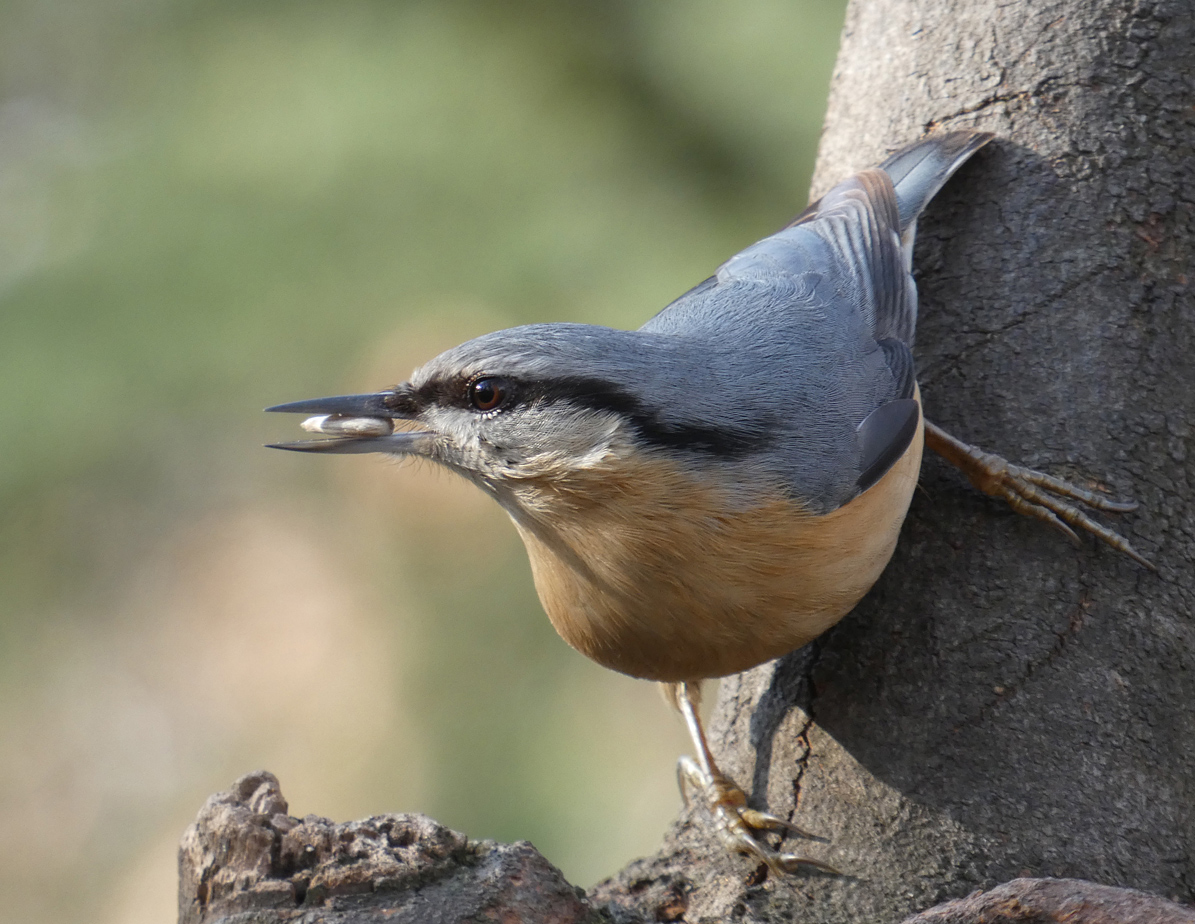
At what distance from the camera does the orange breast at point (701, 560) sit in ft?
6.59

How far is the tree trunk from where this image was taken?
193cm

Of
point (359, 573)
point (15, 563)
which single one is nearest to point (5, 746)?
point (15, 563)

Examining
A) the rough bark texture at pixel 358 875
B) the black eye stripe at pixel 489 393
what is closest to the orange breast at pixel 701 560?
the black eye stripe at pixel 489 393

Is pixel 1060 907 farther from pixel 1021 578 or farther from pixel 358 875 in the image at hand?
pixel 358 875

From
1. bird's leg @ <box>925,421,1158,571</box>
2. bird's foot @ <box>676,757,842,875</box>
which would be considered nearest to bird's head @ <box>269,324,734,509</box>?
bird's leg @ <box>925,421,1158,571</box>

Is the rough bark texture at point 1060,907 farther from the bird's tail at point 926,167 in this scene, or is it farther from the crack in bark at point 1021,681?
the bird's tail at point 926,167

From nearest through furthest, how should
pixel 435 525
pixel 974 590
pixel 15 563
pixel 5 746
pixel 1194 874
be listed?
pixel 1194 874 < pixel 974 590 < pixel 15 563 < pixel 435 525 < pixel 5 746

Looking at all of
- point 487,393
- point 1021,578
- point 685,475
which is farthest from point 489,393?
point 1021,578

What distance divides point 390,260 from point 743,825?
2711mm

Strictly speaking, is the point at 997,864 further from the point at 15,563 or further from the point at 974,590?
the point at 15,563

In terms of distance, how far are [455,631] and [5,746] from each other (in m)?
2.53

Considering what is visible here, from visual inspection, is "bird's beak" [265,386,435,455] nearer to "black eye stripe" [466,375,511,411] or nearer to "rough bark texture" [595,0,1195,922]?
"black eye stripe" [466,375,511,411]

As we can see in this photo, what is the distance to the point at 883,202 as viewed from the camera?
2586mm

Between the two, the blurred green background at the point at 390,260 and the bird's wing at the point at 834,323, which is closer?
the bird's wing at the point at 834,323
